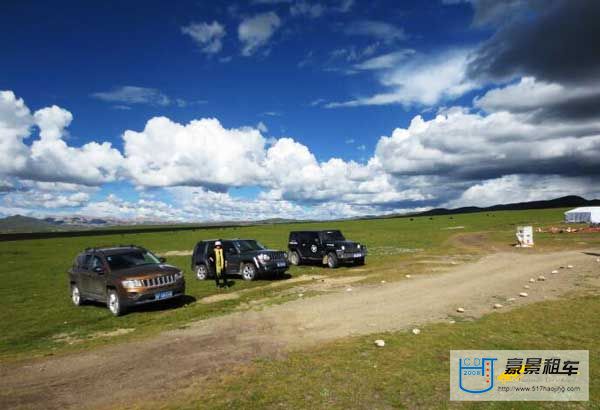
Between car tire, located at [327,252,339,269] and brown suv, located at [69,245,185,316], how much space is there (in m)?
11.6

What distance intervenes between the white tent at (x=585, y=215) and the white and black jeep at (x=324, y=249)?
58233 mm

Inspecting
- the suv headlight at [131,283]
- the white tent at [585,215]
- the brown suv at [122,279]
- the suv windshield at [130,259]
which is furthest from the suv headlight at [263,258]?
the white tent at [585,215]

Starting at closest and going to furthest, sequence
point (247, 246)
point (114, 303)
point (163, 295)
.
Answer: point (114, 303)
point (163, 295)
point (247, 246)

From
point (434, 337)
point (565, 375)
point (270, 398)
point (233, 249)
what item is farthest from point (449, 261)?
point (270, 398)

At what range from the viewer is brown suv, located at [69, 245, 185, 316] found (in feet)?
41.0

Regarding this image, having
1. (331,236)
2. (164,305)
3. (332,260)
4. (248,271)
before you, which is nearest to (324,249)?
(332,260)

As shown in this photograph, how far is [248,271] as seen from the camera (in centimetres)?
1930

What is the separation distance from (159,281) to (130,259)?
5.90 ft

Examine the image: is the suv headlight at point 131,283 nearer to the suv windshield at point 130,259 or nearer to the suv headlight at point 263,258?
the suv windshield at point 130,259

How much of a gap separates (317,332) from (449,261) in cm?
1727

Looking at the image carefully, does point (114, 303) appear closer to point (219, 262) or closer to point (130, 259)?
point (130, 259)

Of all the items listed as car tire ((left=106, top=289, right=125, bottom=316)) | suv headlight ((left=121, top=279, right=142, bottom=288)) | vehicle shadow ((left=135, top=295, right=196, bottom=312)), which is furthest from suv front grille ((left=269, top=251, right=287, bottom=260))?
car tire ((left=106, top=289, right=125, bottom=316))

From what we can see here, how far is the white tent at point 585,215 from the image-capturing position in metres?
64.7

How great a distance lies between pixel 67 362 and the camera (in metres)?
8.18
